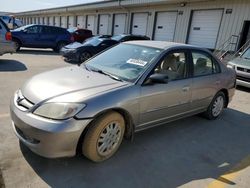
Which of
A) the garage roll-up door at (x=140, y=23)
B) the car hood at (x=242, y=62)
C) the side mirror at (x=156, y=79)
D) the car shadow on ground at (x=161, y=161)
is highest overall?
the garage roll-up door at (x=140, y=23)

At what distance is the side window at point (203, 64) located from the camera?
4451 millimetres

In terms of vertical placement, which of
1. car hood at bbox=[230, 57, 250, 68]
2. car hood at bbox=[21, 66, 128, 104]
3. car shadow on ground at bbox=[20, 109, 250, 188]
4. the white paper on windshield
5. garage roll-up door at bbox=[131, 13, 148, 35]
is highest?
garage roll-up door at bbox=[131, 13, 148, 35]

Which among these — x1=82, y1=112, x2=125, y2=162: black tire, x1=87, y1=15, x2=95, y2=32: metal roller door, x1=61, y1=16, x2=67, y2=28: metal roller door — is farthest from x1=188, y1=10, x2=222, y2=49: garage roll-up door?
x1=61, y1=16, x2=67, y2=28: metal roller door

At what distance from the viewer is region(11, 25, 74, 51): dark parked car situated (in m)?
14.2

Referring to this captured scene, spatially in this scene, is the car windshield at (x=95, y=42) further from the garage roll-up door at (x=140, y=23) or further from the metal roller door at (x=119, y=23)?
the metal roller door at (x=119, y=23)

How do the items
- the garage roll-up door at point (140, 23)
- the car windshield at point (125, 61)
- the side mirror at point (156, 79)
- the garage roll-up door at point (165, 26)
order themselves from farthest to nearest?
the garage roll-up door at point (140, 23) < the garage roll-up door at point (165, 26) < the car windshield at point (125, 61) < the side mirror at point (156, 79)

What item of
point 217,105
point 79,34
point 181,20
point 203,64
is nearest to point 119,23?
point 79,34

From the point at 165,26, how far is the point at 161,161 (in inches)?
623

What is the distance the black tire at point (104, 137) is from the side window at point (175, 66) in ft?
3.89

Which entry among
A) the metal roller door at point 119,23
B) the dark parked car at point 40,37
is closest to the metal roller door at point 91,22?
the metal roller door at point 119,23

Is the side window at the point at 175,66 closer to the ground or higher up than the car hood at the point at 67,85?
higher up

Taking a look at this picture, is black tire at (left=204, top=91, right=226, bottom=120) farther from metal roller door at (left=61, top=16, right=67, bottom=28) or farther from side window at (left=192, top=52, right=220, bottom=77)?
metal roller door at (left=61, top=16, right=67, bottom=28)

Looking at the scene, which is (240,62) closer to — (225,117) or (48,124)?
(225,117)

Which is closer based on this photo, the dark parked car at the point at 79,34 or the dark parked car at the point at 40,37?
the dark parked car at the point at 40,37
